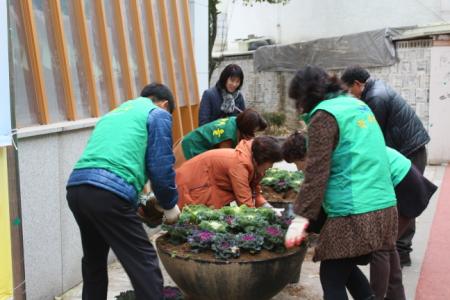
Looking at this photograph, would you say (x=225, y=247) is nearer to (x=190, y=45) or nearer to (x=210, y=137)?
(x=210, y=137)

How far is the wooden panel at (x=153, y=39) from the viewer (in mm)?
6238

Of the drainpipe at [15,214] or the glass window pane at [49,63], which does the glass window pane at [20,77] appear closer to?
the glass window pane at [49,63]

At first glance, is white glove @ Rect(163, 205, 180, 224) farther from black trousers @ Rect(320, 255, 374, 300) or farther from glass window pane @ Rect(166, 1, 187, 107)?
glass window pane @ Rect(166, 1, 187, 107)

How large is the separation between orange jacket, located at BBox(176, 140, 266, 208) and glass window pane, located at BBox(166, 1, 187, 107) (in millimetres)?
2556

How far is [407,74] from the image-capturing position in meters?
11.8

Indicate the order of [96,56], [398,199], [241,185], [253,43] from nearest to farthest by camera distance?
1. [398,199]
2. [241,185]
3. [96,56]
4. [253,43]

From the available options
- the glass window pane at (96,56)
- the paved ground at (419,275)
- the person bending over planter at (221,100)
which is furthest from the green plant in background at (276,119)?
the glass window pane at (96,56)

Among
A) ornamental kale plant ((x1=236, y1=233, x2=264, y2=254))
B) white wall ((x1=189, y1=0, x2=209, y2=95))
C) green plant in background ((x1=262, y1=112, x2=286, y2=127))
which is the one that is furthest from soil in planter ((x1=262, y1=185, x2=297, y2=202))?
green plant in background ((x1=262, y1=112, x2=286, y2=127))

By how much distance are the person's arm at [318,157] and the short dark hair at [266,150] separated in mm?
1129

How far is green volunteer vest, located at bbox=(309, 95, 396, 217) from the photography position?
10.1 ft

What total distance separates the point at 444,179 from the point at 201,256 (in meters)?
7.53

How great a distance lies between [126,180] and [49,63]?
1.78 m

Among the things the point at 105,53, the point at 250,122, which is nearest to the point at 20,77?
the point at 105,53

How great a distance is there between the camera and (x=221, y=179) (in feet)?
14.7
